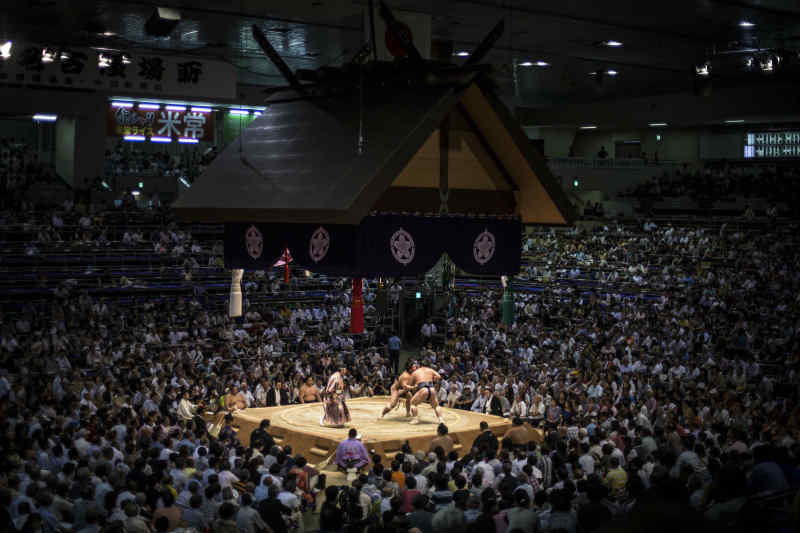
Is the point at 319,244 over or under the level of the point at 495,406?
over

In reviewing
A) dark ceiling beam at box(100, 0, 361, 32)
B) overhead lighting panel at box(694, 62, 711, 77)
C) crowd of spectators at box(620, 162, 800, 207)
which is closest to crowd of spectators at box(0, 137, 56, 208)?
dark ceiling beam at box(100, 0, 361, 32)

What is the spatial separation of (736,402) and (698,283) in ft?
21.8

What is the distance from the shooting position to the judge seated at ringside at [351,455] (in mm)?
7273

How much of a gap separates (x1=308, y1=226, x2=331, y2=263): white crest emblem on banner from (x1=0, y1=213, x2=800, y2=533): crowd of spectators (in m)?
1.54

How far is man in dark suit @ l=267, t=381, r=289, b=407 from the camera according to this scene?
36.6 feet

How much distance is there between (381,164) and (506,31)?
7890 mm

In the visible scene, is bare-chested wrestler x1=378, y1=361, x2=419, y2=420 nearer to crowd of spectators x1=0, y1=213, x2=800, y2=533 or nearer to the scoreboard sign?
crowd of spectators x1=0, y1=213, x2=800, y2=533

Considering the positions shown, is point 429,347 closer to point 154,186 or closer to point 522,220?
point 522,220

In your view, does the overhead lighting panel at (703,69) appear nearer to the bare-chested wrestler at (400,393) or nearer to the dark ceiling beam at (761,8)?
the dark ceiling beam at (761,8)

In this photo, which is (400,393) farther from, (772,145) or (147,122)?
(772,145)

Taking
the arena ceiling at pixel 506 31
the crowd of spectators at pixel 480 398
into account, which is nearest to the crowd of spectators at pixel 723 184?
the crowd of spectators at pixel 480 398

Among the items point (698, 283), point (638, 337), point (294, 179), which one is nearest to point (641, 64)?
point (698, 283)

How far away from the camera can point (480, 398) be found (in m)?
11.2

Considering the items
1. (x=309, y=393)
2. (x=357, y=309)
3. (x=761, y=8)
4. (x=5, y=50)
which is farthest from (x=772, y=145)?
(x=357, y=309)
